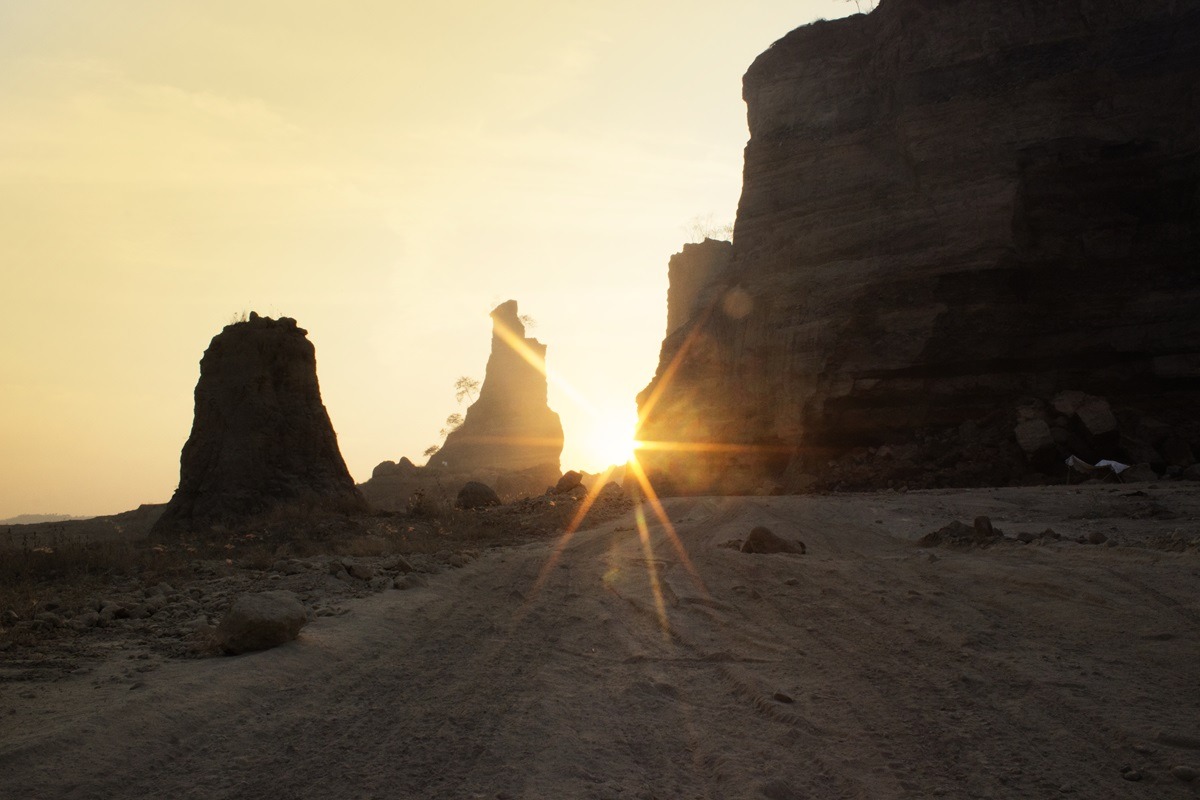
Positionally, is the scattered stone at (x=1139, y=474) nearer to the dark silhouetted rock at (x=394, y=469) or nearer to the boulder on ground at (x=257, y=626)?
the boulder on ground at (x=257, y=626)

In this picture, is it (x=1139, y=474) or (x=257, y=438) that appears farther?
(x=1139, y=474)

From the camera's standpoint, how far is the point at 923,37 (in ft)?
78.8

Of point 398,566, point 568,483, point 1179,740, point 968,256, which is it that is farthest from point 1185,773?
point 568,483

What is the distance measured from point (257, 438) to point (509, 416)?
52.7 meters

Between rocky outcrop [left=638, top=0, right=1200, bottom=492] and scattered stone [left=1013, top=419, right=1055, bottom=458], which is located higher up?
rocky outcrop [left=638, top=0, right=1200, bottom=492]

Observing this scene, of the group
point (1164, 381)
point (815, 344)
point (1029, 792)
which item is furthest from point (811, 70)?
point (1029, 792)

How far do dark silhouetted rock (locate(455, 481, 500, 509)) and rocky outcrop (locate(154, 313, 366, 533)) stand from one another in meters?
7.01

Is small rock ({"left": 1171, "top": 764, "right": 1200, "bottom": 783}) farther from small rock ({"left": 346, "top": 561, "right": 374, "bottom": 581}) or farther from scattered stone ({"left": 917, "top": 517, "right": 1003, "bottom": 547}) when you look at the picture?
small rock ({"left": 346, "top": 561, "right": 374, "bottom": 581})

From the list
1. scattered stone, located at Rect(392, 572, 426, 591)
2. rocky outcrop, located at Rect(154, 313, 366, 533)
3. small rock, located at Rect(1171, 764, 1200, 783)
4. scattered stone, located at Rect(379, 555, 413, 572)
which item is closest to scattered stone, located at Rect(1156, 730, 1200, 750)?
small rock, located at Rect(1171, 764, 1200, 783)

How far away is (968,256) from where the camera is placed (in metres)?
21.1

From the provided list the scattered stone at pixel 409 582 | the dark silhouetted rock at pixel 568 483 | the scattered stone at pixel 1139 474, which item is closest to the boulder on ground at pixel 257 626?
the scattered stone at pixel 409 582

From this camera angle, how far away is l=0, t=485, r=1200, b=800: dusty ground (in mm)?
3541

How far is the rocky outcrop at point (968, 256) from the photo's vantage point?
64.7ft

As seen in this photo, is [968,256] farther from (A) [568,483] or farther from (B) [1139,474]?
(A) [568,483]
